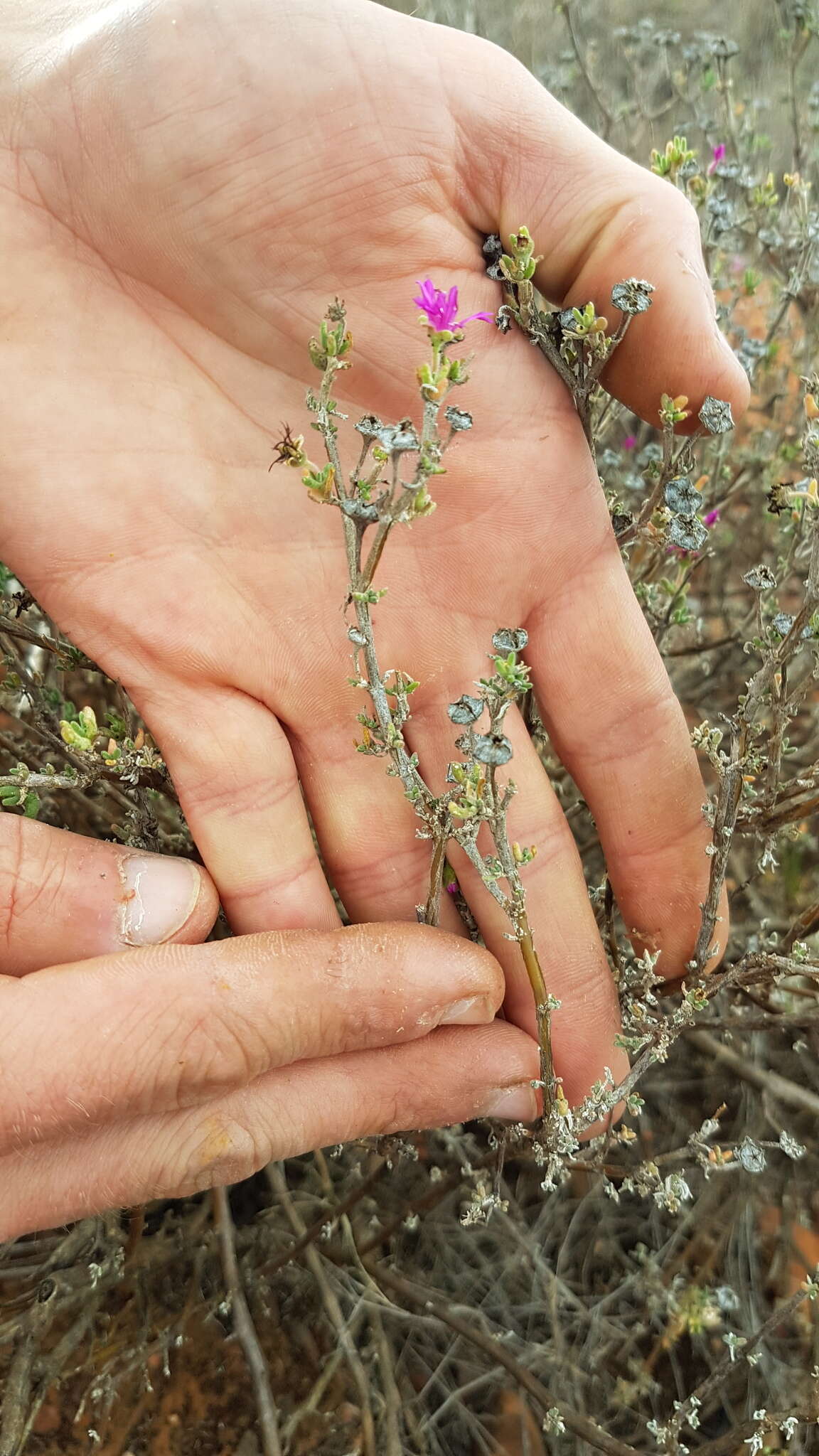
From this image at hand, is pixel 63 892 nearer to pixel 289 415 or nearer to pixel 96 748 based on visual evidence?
pixel 96 748

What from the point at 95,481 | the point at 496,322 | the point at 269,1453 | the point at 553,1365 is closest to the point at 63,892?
the point at 95,481

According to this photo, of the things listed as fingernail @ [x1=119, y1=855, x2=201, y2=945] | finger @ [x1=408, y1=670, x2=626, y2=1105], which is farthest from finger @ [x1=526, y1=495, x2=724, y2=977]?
fingernail @ [x1=119, y1=855, x2=201, y2=945]

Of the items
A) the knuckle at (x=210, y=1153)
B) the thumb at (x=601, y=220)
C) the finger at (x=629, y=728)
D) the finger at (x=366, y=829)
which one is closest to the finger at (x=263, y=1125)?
the knuckle at (x=210, y=1153)

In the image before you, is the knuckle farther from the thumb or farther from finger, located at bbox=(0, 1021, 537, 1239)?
the thumb

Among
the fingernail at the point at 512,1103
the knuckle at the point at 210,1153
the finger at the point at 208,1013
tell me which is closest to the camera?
the finger at the point at 208,1013

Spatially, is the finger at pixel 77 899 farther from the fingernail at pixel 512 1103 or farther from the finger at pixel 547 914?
the fingernail at pixel 512 1103

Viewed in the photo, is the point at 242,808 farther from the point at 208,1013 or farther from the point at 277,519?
the point at 277,519
